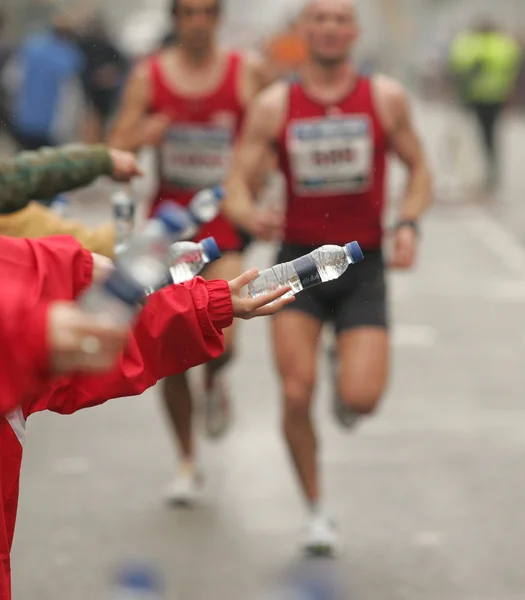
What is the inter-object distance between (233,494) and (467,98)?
12533 mm

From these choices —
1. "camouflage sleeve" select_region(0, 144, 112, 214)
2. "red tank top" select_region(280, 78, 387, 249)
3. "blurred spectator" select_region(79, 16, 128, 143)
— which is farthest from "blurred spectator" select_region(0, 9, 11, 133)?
"camouflage sleeve" select_region(0, 144, 112, 214)

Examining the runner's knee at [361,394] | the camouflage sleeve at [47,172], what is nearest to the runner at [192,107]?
the runner's knee at [361,394]

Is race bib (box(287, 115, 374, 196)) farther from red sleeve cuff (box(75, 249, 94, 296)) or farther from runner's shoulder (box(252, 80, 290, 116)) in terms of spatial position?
red sleeve cuff (box(75, 249, 94, 296))

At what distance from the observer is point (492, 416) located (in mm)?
7273

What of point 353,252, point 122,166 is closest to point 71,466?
point 122,166

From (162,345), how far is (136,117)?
11.9 feet

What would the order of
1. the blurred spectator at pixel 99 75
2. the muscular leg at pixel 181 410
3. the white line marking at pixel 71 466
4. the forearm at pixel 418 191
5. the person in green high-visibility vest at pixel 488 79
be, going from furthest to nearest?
1. the person in green high-visibility vest at pixel 488 79
2. the blurred spectator at pixel 99 75
3. the white line marking at pixel 71 466
4. the muscular leg at pixel 181 410
5. the forearm at pixel 418 191

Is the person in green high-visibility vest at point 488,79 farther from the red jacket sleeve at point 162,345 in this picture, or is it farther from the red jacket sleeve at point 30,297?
the red jacket sleeve at point 30,297

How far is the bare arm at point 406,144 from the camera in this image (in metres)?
5.45

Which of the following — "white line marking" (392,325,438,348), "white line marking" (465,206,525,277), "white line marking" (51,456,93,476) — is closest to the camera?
"white line marking" (51,456,93,476)

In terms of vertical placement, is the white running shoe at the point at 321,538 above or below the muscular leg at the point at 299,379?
below

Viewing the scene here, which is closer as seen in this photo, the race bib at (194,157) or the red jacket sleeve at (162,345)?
the red jacket sleeve at (162,345)

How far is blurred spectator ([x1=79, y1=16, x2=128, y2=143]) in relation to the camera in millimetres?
15875

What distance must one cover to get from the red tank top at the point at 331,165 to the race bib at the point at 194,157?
83 centimetres
